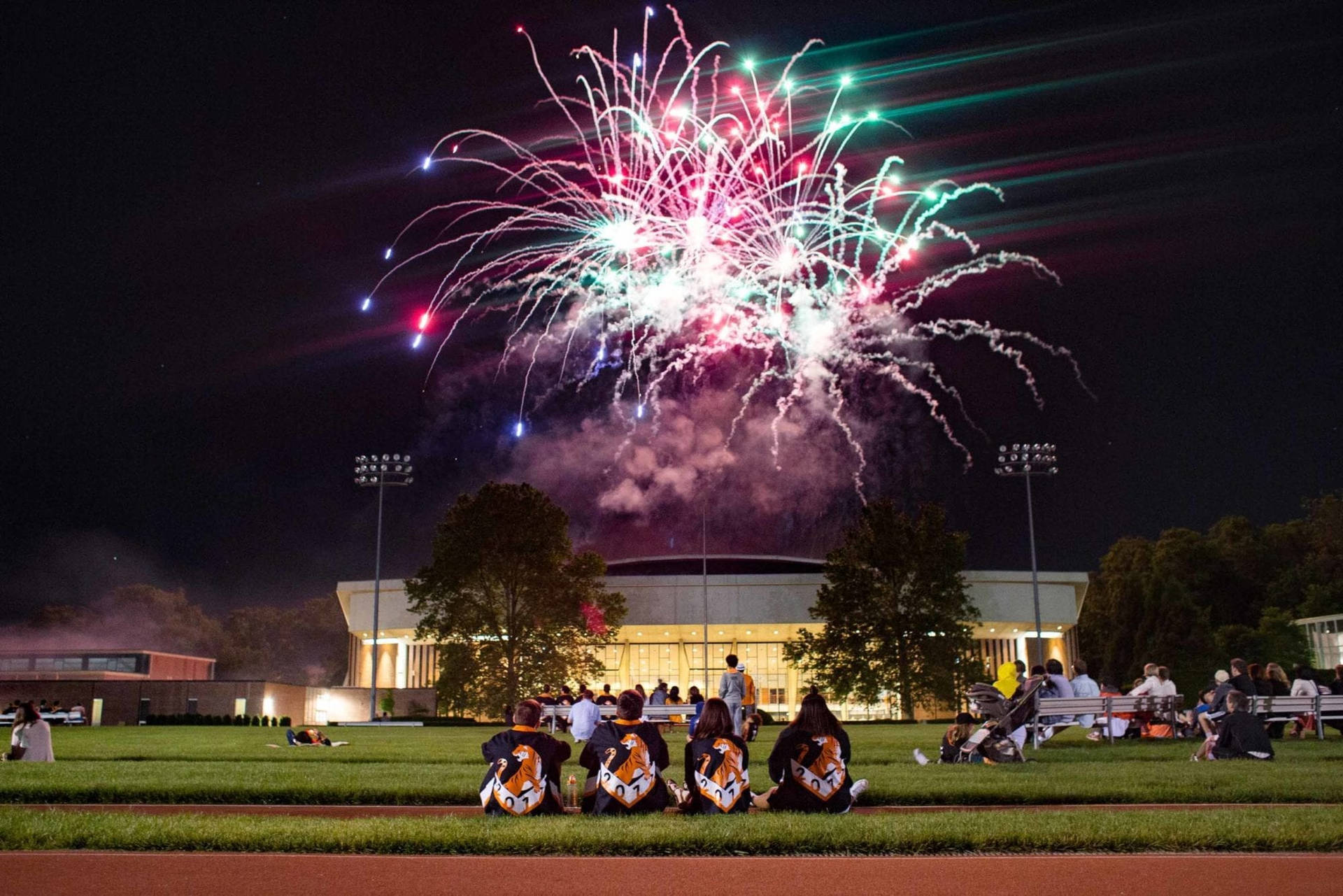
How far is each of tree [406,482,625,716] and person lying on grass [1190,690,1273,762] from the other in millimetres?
33001

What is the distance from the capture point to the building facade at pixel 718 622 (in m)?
60.5

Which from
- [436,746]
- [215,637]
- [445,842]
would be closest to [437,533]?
[436,746]

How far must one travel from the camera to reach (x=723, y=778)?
31.2 ft


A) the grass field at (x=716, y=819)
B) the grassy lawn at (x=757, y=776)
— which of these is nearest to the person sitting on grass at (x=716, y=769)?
the grass field at (x=716, y=819)

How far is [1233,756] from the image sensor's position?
15102mm

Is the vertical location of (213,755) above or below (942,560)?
below

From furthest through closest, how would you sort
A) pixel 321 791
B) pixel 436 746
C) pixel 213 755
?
pixel 436 746 < pixel 213 755 < pixel 321 791

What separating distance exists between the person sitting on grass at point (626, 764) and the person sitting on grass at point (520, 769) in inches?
13.6

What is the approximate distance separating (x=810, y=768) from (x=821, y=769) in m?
0.10

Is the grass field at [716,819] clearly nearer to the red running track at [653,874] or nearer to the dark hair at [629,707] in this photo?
the red running track at [653,874]

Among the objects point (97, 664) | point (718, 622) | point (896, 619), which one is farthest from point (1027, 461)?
point (97, 664)

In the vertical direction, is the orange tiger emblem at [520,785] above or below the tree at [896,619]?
below

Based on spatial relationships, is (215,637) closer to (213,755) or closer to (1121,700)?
(213,755)

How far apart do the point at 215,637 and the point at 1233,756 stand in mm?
98471
